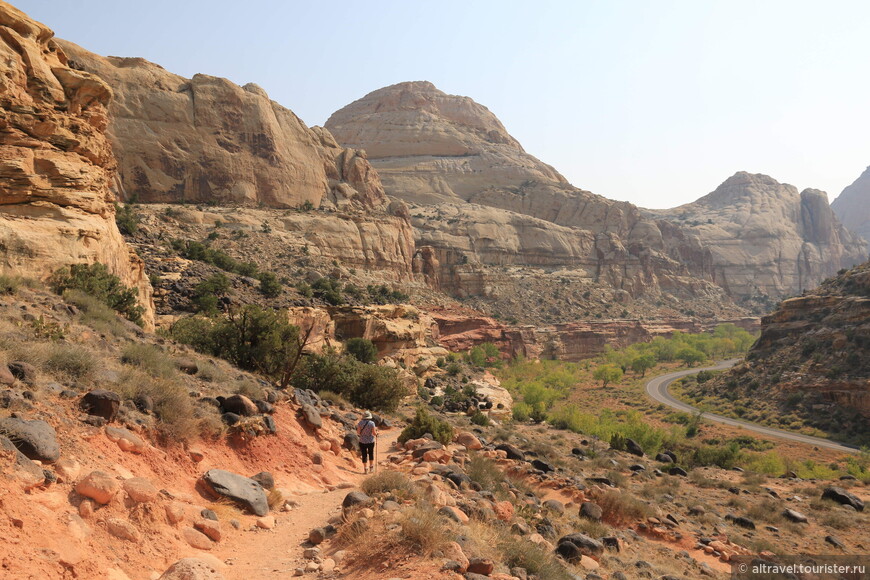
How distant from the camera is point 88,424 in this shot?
23.1ft

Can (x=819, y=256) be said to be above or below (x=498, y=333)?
above

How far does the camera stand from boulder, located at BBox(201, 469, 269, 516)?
26.1 ft

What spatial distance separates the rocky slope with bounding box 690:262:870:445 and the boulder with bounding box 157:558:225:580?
4553 cm

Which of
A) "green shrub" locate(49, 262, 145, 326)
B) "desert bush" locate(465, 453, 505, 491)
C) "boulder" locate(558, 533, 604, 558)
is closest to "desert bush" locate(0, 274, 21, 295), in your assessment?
"green shrub" locate(49, 262, 145, 326)

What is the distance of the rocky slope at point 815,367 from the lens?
40625 mm

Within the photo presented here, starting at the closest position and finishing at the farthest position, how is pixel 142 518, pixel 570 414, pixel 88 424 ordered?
pixel 142 518
pixel 88 424
pixel 570 414

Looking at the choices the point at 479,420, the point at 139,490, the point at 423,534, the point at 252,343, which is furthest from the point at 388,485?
the point at 479,420

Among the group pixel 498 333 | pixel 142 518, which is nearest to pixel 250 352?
pixel 142 518

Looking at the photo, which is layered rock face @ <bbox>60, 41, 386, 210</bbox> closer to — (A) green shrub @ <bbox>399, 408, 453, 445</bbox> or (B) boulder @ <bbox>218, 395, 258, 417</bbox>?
(A) green shrub @ <bbox>399, 408, 453, 445</bbox>

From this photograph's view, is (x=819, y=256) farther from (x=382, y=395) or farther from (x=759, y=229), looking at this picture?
(x=382, y=395)

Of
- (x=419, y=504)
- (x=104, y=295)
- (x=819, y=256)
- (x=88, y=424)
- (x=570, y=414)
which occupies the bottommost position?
(x=570, y=414)

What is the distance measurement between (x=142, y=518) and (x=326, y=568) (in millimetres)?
2110

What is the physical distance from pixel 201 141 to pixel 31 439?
56741mm

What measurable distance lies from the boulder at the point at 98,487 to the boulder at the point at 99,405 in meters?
1.62
